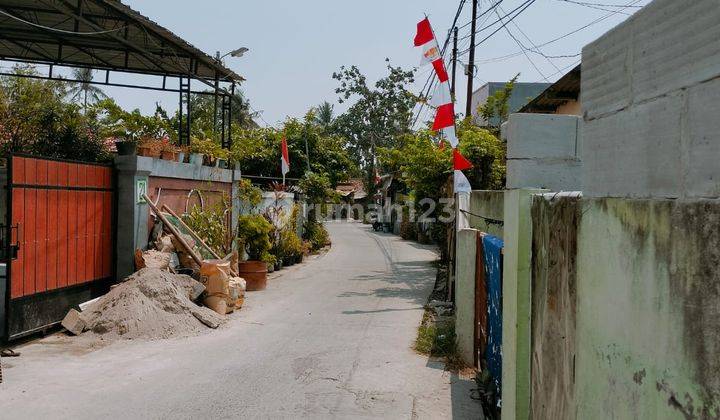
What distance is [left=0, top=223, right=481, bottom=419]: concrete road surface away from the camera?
18.3 ft

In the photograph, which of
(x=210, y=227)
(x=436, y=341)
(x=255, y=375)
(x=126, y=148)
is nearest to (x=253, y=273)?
(x=210, y=227)

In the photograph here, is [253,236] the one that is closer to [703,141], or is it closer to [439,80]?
[439,80]

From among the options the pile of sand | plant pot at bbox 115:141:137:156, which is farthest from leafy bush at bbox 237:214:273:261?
the pile of sand

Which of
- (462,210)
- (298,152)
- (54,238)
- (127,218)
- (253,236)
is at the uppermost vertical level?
(298,152)

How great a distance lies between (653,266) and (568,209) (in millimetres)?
1078

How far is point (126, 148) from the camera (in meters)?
9.70

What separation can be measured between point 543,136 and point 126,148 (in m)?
7.45

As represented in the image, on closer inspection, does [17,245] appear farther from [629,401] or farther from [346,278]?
[346,278]

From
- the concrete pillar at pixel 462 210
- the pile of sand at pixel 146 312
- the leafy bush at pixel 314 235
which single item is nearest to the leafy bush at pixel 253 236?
the pile of sand at pixel 146 312

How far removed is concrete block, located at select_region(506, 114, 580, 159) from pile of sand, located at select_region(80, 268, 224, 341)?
19.5ft

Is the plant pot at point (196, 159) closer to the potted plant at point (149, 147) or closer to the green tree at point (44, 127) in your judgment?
the potted plant at point (149, 147)

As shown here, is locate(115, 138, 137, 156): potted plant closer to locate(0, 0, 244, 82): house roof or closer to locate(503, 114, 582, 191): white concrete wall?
locate(0, 0, 244, 82): house roof

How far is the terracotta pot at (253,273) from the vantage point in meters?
13.3

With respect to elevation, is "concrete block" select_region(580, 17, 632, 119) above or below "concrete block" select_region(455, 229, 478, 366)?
above
